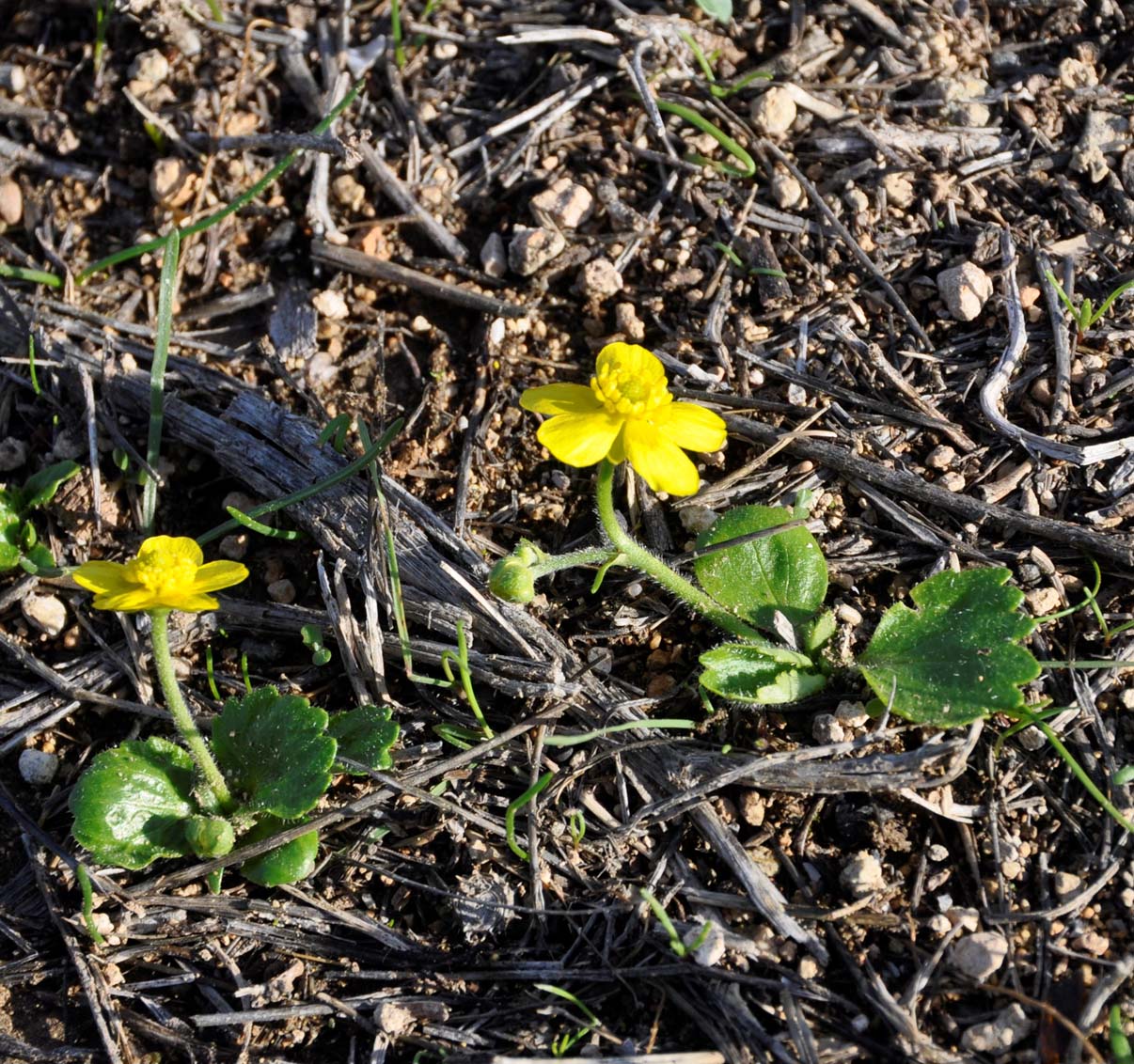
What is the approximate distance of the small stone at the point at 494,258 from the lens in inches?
136

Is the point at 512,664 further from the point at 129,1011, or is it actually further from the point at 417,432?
the point at 129,1011

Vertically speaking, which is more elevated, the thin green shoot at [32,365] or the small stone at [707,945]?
the thin green shoot at [32,365]

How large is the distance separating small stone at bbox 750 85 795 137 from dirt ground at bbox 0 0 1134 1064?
34 millimetres

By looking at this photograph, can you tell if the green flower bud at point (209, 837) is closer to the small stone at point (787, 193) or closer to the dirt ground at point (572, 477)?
the dirt ground at point (572, 477)

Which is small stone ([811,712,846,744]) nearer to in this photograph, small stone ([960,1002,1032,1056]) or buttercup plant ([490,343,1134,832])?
buttercup plant ([490,343,1134,832])

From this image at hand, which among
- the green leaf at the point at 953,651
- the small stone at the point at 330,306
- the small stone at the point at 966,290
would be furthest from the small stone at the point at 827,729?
the small stone at the point at 330,306

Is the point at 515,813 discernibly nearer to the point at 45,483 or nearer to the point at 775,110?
the point at 45,483

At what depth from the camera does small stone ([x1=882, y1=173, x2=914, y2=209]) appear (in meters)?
3.40

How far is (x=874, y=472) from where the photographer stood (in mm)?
3029

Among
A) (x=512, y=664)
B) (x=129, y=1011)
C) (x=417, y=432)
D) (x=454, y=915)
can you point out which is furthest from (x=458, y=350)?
(x=129, y=1011)

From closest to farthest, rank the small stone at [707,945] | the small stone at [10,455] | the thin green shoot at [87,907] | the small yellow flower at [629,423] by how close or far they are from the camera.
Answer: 1. the small stone at [707,945]
2. the thin green shoot at [87,907]
3. the small yellow flower at [629,423]
4. the small stone at [10,455]

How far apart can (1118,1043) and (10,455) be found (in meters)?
3.23

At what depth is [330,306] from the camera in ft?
11.4

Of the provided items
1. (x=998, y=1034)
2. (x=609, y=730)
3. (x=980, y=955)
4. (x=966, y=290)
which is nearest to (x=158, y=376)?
(x=609, y=730)
